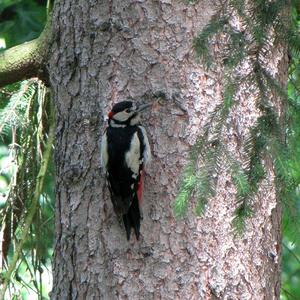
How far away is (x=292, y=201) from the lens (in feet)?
9.85

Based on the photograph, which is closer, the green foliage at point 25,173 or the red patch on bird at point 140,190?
the red patch on bird at point 140,190

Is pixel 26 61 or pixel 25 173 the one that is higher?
pixel 26 61

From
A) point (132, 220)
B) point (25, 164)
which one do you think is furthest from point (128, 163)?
point (25, 164)

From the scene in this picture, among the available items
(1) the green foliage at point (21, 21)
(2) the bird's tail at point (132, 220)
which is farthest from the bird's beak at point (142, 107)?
(1) the green foliage at point (21, 21)

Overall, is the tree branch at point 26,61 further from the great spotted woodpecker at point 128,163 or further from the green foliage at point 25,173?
the great spotted woodpecker at point 128,163

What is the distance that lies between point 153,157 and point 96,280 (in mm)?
589

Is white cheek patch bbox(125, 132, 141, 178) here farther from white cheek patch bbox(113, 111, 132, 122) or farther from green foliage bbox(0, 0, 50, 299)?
green foliage bbox(0, 0, 50, 299)

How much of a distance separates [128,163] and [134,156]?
3.5 inches

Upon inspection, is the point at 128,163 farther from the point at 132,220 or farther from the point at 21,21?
the point at 21,21

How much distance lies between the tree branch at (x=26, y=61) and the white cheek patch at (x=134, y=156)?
72cm

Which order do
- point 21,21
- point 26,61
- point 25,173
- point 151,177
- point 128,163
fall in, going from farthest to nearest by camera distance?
point 21,21 < point 25,173 < point 26,61 < point 128,163 < point 151,177

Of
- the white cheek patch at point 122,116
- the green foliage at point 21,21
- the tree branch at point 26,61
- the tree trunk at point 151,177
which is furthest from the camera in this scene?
the green foliage at point 21,21

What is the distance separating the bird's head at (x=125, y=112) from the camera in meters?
3.72

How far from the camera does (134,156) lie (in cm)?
380
